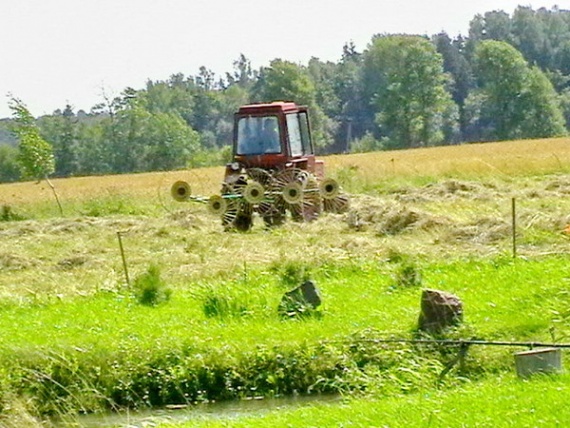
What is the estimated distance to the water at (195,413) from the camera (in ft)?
34.3

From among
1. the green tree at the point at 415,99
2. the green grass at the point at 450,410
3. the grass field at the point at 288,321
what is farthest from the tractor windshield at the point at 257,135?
the green tree at the point at 415,99

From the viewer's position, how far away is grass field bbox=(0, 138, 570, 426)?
10594 millimetres

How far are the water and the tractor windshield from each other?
11548mm

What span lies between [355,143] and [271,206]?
5937 centimetres

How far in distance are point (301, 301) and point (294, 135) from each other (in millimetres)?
10394

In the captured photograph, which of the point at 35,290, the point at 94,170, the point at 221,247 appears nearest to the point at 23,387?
the point at 35,290

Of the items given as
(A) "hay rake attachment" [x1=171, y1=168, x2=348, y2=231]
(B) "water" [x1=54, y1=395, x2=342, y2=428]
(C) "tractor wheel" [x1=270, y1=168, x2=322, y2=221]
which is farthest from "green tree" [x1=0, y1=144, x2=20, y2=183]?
(B) "water" [x1=54, y1=395, x2=342, y2=428]

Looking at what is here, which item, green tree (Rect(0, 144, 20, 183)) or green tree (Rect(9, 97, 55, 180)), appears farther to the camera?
green tree (Rect(0, 144, 20, 183))

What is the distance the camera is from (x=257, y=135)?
22.5 meters

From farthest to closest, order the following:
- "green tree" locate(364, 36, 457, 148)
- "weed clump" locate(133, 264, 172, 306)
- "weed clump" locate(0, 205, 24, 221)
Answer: "green tree" locate(364, 36, 457, 148) → "weed clump" locate(0, 205, 24, 221) → "weed clump" locate(133, 264, 172, 306)

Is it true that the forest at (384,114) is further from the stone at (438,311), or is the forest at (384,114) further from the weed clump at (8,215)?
the stone at (438,311)

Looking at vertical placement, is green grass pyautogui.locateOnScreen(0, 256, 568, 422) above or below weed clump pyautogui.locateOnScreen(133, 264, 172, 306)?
below

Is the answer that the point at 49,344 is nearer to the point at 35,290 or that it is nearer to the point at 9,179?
the point at 35,290

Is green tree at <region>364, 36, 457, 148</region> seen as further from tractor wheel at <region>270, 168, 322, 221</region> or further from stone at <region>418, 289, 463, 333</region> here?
stone at <region>418, 289, 463, 333</region>
